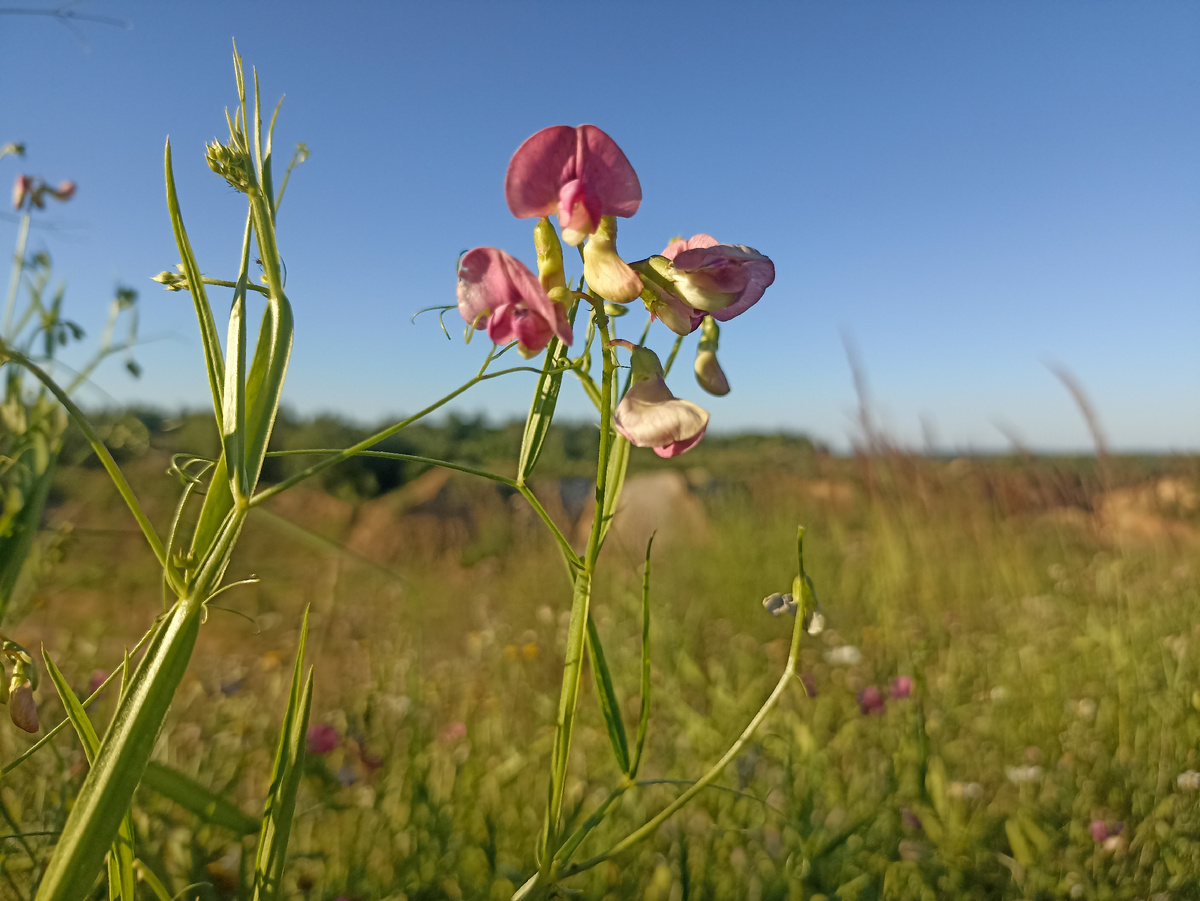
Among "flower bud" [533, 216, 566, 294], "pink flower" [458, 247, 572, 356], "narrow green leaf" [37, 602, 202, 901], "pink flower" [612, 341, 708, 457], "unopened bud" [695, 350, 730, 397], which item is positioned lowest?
"narrow green leaf" [37, 602, 202, 901]

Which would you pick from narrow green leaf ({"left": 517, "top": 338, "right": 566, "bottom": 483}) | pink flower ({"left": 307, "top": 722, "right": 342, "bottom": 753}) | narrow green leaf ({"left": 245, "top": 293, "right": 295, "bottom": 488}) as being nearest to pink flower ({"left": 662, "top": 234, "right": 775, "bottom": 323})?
narrow green leaf ({"left": 517, "top": 338, "right": 566, "bottom": 483})

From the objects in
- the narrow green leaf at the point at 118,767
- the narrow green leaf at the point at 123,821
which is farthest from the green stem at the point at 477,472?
the narrow green leaf at the point at 123,821

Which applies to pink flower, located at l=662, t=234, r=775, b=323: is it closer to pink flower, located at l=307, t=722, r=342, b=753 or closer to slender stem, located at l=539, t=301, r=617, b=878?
slender stem, located at l=539, t=301, r=617, b=878

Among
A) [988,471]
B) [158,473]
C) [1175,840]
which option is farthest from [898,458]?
[158,473]

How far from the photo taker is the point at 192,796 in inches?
23.5

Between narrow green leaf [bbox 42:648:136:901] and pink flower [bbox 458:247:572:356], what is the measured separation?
1.28ft

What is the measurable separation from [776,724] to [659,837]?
19.5 inches

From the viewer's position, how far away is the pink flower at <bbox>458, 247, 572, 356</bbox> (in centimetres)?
53

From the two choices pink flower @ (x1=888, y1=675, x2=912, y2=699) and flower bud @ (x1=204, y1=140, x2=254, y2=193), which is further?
pink flower @ (x1=888, y1=675, x2=912, y2=699)

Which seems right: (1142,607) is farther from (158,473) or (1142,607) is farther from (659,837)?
(158,473)

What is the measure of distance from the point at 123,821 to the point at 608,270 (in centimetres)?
54

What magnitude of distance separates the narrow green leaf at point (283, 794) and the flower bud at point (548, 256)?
1.08 ft

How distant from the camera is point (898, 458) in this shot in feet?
8.76

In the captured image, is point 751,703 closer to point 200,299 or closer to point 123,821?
point 123,821
